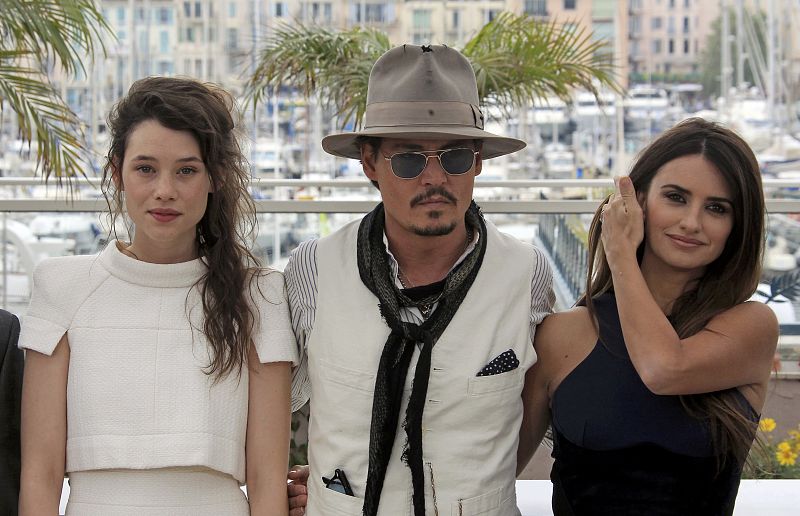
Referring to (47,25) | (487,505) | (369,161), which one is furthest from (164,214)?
(47,25)

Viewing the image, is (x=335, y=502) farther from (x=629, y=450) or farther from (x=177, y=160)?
(x=177, y=160)

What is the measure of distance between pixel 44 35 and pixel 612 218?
3.21 meters

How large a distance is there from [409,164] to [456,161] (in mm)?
106

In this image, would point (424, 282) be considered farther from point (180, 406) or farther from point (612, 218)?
point (180, 406)

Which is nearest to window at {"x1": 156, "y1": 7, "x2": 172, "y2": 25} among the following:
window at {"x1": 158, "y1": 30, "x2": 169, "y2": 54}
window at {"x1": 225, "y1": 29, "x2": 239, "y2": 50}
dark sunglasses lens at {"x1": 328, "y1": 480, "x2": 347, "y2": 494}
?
window at {"x1": 158, "y1": 30, "x2": 169, "y2": 54}

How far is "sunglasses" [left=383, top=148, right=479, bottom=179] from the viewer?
2.25 meters

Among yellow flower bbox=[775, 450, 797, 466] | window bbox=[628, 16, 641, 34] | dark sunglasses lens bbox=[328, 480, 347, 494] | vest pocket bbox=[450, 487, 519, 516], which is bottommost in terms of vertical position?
yellow flower bbox=[775, 450, 797, 466]

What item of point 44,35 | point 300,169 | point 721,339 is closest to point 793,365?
point 721,339

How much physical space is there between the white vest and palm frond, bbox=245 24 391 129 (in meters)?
4.16

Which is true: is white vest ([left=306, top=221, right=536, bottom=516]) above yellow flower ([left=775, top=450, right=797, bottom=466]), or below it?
above

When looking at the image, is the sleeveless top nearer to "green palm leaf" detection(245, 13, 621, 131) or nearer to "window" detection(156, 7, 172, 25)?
"green palm leaf" detection(245, 13, 621, 131)

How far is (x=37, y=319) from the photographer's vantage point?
2.17 metres

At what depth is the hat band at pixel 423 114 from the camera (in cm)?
227

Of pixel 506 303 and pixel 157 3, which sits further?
pixel 157 3
